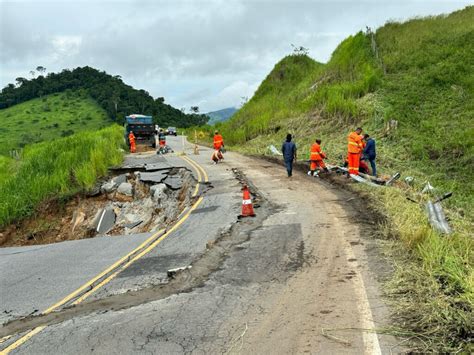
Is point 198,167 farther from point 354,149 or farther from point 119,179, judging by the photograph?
point 354,149

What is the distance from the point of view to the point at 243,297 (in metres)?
6.16

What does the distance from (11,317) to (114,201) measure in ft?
40.0

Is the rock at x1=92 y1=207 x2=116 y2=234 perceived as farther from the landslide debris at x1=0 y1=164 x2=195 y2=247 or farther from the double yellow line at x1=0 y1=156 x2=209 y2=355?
the double yellow line at x1=0 y1=156 x2=209 y2=355

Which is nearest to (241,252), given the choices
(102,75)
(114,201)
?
(114,201)

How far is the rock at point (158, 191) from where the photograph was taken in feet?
57.2

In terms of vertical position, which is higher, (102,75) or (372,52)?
(102,75)

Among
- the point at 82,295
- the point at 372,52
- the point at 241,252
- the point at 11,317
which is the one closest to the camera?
the point at 11,317

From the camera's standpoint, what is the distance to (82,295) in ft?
22.6

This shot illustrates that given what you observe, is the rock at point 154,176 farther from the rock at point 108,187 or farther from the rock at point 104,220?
the rock at point 104,220

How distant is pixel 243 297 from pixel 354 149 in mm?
9634

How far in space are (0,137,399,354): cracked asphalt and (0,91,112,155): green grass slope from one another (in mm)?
70203

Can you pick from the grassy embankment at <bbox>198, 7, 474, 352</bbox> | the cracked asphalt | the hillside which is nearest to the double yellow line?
the cracked asphalt

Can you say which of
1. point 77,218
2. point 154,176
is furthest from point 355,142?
point 77,218

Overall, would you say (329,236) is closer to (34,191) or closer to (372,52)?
(34,191)
